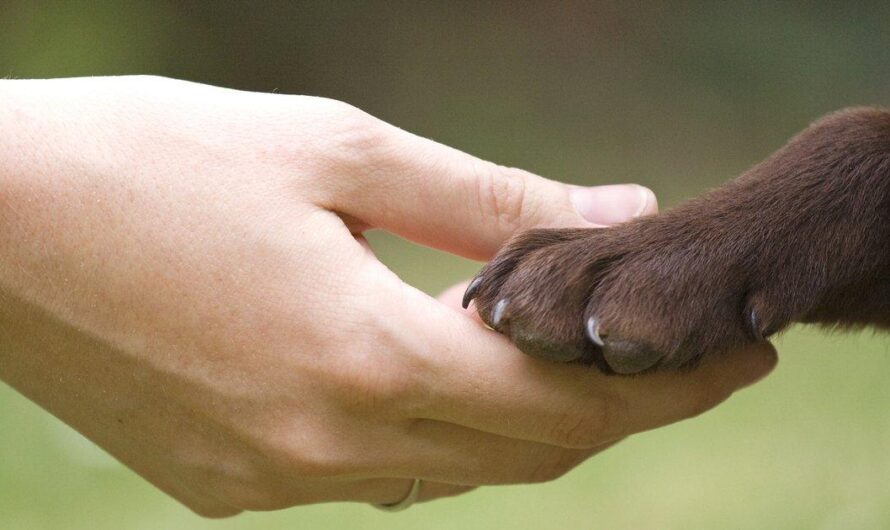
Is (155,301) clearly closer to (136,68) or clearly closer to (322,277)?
(322,277)

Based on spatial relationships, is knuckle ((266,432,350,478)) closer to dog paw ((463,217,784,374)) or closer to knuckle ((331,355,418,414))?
knuckle ((331,355,418,414))

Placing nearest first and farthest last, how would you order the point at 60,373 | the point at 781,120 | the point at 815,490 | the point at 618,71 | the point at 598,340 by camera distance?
1. the point at 598,340
2. the point at 60,373
3. the point at 815,490
4. the point at 781,120
5. the point at 618,71

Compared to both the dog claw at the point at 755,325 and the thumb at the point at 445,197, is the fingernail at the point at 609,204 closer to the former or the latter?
the thumb at the point at 445,197

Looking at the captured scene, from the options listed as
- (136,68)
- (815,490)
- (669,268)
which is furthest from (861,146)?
(136,68)

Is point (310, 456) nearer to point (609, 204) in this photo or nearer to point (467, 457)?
point (467, 457)

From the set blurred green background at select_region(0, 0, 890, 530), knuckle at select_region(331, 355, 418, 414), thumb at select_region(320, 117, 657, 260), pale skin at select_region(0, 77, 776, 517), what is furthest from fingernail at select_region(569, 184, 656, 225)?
blurred green background at select_region(0, 0, 890, 530)

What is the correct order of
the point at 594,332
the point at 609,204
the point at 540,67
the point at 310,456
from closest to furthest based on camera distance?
the point at 594,332 < the point at 310,456 < the point at 609,204 < the point at 540,67

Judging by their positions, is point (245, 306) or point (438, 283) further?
point (438, 283)

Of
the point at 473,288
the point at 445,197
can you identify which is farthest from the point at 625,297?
the point at 445,197
